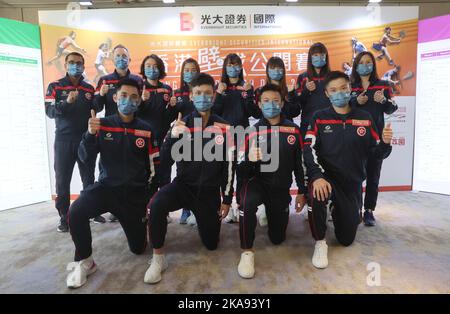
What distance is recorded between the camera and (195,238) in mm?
2816

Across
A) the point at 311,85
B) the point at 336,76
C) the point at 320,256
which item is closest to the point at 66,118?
the point at 311,85

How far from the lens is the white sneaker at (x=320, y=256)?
2223mm

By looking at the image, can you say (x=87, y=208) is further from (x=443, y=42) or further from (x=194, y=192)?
(x=443, y=42)

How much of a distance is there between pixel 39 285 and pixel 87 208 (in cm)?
55

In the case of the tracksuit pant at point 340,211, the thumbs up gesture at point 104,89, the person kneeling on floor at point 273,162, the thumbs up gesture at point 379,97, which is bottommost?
the tracksuit pant at point 340,211

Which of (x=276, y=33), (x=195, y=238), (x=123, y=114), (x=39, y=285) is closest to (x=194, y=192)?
(x=195, y=238)

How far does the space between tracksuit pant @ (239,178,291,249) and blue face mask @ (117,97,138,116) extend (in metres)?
1.00

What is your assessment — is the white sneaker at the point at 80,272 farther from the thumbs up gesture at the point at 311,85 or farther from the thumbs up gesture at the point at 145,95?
the thumbs up gesture at the point at 311,85

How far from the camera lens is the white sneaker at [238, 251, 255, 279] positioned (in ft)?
6.86

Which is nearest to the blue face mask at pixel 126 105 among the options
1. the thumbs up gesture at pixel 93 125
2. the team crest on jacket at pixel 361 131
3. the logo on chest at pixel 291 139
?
the thumbs up gesture at pixel 93 125

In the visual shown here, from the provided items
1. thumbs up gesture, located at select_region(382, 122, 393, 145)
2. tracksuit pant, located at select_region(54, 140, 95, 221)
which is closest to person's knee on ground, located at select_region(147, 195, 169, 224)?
tracksuit pant, located at select_region(54, 140, 95, 221)

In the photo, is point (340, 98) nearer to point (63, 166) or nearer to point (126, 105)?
point (126, 105)

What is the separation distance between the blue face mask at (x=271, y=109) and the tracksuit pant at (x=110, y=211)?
3.51 ft

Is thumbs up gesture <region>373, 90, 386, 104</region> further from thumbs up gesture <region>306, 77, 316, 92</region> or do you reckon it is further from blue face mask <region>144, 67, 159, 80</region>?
blue face mask <region>144, 67, 159, 80</region>
